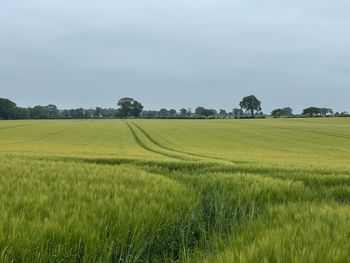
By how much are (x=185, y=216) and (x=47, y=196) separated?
6.80 ft

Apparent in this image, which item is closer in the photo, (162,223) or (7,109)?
(162,223)

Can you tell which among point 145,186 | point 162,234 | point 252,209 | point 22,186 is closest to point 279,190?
point 252,209

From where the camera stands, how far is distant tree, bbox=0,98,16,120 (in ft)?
604

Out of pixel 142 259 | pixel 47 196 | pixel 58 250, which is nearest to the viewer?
pixel 58 250

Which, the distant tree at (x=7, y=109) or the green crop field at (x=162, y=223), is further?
the distant tree at (x=7, y=109)

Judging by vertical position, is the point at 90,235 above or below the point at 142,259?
above

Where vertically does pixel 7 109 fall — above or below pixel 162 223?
above

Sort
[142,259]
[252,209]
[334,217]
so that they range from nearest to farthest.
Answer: [142,259]
[334,217]
[252,209]

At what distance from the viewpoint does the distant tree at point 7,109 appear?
604 feet

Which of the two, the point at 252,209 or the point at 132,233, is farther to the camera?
the point at 252,209

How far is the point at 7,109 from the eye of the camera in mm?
185000

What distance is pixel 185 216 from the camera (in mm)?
6293

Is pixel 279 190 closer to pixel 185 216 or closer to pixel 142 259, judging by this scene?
pixel 185 216

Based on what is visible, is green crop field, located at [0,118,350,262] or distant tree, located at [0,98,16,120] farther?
distant tree, located at [0,98,16,120]
